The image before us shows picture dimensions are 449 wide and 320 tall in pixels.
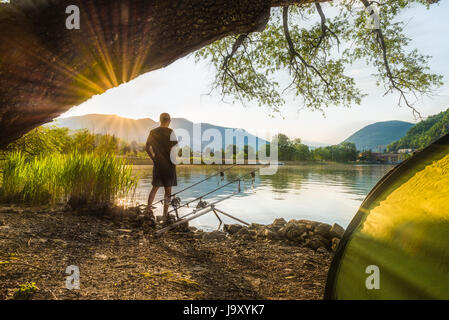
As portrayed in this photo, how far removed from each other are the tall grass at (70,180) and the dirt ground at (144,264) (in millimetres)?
1160

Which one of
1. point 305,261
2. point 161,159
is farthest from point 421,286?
point 161,159

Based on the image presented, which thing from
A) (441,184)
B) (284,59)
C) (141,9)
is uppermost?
(284,59)

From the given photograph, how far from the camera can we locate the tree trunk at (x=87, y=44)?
1.78 metres

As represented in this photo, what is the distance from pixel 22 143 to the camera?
27.3 feet

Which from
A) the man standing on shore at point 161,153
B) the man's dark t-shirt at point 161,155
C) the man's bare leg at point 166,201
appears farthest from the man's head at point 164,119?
the man's bare leg at point 166,201

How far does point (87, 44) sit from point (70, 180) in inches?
163

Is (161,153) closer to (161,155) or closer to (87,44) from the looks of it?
(161,155)

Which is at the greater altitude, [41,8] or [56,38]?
[41,8]

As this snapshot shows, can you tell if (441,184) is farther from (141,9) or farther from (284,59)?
(284,59)

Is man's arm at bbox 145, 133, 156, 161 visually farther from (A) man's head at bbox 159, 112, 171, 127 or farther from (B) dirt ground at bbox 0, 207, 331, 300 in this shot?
(B) dirt ground at bbox 0, 207, 331, 300

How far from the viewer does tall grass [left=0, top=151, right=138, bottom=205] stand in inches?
198

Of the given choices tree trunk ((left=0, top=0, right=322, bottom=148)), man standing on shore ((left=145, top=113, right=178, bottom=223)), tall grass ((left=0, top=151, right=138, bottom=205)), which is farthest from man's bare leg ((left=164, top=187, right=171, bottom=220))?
tree trunk ((left=0, top=0, right=322, bottom=148))

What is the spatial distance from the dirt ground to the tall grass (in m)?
1.16

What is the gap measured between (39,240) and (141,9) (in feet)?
9.26
